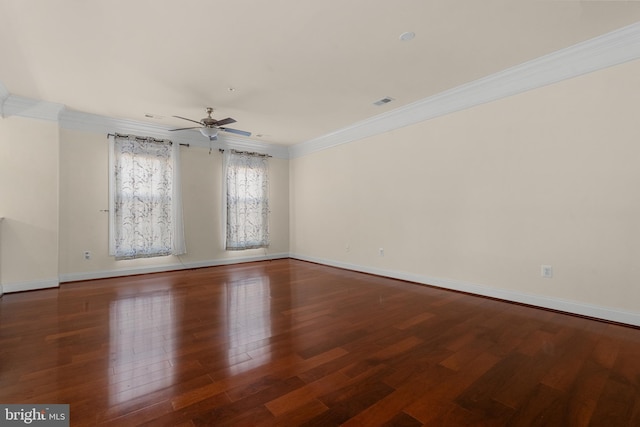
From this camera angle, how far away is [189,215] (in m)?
5.79

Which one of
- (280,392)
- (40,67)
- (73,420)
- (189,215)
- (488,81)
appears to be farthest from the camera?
(189,215)

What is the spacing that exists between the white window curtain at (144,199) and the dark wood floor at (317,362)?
60.0 inches

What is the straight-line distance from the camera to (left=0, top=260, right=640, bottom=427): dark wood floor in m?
1.59

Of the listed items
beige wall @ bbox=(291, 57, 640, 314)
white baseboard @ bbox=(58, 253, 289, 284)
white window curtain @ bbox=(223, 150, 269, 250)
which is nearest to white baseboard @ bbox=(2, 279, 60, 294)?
white baseboard @ bbox=(58, 253, 289, 284)

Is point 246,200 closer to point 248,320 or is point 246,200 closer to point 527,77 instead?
point 248,320

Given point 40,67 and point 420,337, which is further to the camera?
point 40,67

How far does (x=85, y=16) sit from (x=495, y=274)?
4.96 meters

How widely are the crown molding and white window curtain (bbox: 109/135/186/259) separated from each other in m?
3.89

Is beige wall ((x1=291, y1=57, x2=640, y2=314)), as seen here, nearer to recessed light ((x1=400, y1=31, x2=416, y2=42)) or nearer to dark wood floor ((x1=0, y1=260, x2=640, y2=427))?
dark wood floor ((x1=0, y1=260, x2=640, y2=427))

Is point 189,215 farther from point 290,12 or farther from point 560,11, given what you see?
point 560,11

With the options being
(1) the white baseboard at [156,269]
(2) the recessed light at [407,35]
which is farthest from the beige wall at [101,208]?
(2) the recessed light at [407,35]

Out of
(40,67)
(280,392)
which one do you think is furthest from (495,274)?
(40,67)

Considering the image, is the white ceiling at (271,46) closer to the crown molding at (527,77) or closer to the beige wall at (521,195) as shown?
the crown molding at (527,77)

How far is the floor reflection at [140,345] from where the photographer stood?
1839 mm
